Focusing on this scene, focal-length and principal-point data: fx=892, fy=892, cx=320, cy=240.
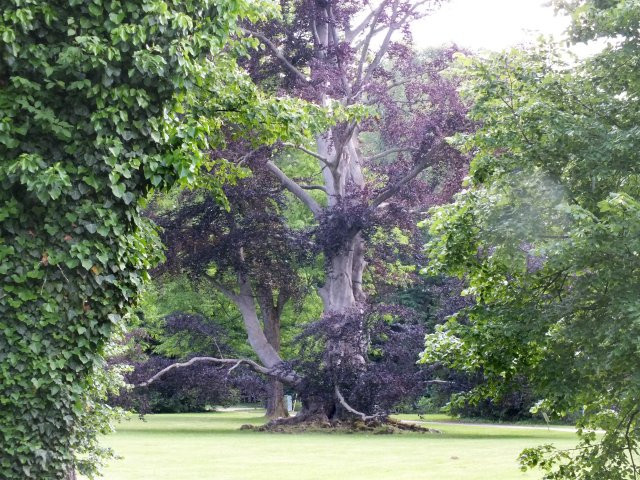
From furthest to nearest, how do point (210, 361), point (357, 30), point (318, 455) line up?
point (357, 30)
point (210, 361)
point (318, 455)

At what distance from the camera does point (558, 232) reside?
348 inches

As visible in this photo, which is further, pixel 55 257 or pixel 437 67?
pixel 437 67

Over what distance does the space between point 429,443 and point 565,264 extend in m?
13.9

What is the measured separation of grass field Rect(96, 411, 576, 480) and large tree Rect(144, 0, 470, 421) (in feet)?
8.41

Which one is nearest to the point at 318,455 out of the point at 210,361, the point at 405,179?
the point at 210,361

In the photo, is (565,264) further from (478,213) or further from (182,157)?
(182,157)

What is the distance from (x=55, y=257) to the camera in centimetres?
781

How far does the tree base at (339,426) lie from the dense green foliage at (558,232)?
16.0 m

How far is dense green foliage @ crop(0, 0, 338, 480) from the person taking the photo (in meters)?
7.75

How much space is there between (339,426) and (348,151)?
872cm

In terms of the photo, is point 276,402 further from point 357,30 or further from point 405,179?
point 357,30

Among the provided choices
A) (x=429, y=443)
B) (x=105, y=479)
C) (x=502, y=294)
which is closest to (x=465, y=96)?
(x=502, y=294)

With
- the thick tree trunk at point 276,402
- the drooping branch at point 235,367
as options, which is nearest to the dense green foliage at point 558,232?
the drooping branch at point 235,367

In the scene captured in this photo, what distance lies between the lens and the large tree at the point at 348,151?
25.5m
